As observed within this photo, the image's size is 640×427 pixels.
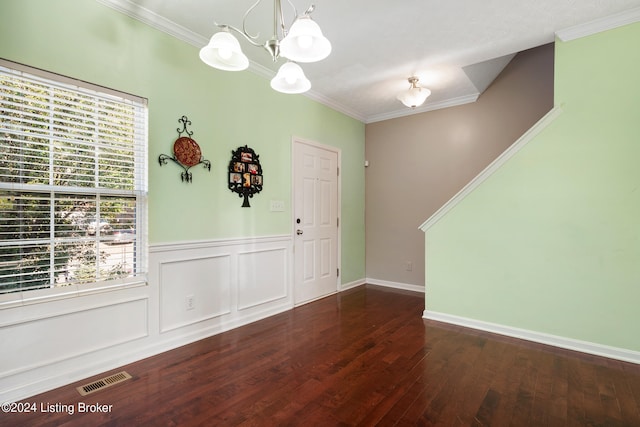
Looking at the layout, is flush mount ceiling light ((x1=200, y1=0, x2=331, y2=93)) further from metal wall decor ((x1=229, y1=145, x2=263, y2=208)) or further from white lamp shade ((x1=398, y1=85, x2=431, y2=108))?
white lamp shade ((x1=398, y1=85, x2=431, y2=108))

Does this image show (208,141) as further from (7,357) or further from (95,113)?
(7,357)

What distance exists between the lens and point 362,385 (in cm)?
212

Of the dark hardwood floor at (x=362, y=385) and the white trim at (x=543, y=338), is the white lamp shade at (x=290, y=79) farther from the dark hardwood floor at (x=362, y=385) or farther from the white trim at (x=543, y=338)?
the white trim at (x=543, y=338)

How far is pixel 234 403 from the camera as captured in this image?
6.37 feet

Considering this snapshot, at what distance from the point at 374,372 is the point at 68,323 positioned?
2165 mm

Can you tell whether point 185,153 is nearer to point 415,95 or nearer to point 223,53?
point 223,53

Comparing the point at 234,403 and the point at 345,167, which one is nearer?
the point at 234,403

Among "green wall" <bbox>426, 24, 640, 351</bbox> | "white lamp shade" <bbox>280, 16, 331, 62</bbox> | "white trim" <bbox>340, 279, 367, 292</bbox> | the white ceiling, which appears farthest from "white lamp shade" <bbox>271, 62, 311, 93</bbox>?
"white trim" <bbox>340, 279, 367, 292</bbox>

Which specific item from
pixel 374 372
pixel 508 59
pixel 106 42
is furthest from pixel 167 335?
pixel 508 59

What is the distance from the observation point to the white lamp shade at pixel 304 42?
1514mm

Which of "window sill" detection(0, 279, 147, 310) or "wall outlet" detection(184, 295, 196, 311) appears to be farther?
"wall outlet" detection(184, 295, 196, 311)

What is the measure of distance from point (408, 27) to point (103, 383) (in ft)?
11.7

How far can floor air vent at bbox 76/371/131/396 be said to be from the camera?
2.05 metres

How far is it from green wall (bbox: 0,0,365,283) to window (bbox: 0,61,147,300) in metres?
0.12
